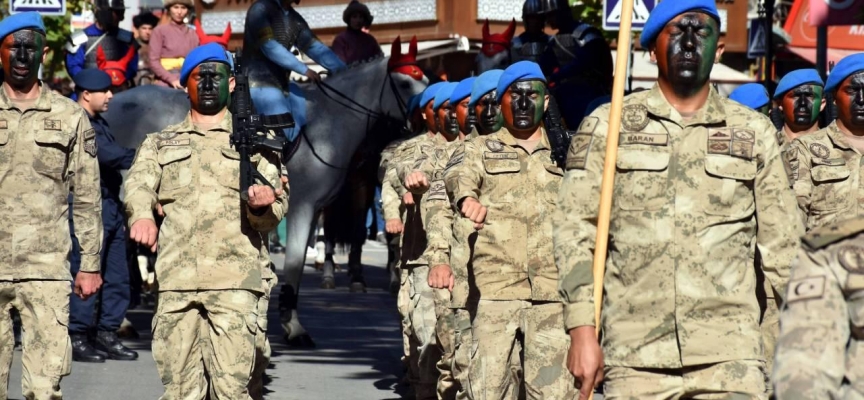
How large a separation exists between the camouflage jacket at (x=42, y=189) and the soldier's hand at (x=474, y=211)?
2262 mm

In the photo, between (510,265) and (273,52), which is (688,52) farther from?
(273,52)

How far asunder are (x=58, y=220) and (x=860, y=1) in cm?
867

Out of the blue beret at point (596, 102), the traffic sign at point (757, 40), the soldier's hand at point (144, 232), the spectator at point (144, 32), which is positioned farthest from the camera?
the traffic sign at point (757, 40)

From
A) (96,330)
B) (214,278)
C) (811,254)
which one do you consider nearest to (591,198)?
(811,254)

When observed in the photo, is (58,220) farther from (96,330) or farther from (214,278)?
(96,330)

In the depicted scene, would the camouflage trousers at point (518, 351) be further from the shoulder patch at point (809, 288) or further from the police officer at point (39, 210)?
the shoulder patch at point (809, 288)

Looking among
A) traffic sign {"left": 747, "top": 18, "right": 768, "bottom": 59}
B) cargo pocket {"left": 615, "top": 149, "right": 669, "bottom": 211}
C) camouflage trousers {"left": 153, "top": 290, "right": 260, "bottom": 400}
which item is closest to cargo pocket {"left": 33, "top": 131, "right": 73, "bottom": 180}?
camouflage trousers {"left": 153, "top": 290, "right": 260, "bottom": 400}

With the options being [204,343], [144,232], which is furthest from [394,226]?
[144,232]

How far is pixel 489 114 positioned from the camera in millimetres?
10094

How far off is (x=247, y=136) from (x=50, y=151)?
114cm

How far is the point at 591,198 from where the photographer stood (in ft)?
18.5

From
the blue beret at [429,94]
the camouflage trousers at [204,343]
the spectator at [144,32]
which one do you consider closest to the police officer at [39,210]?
the camouflage trousers at [204,343]

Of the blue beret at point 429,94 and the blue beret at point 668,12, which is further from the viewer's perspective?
the blue beret at point 429,94

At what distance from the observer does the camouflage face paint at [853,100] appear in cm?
869
